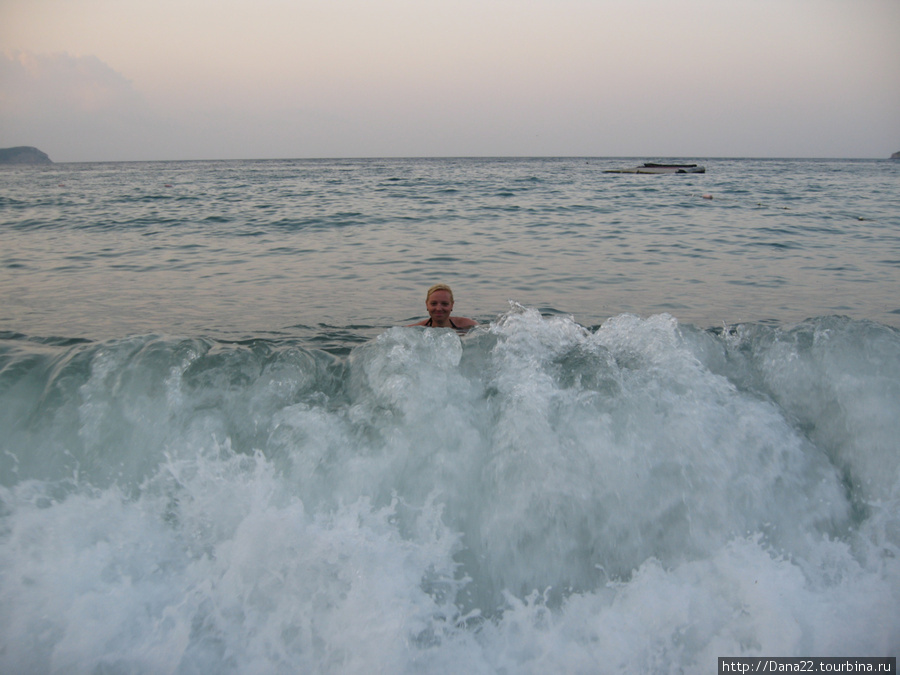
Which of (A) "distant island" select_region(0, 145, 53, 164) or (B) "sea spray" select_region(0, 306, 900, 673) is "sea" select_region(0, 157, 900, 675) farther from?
(A) "distant island" select_region(0, 145, 53, 164)

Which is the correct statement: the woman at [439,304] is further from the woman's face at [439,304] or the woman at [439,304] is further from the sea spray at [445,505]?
the sea spray at [445,505]

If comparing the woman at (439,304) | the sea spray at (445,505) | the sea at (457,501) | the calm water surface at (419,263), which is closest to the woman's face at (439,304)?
the woman at (439,304)

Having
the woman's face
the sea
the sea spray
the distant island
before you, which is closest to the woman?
the woman's face

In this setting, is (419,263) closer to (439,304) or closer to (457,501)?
(439,304)

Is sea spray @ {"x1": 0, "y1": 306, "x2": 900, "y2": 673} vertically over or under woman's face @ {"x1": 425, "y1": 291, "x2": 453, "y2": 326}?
under

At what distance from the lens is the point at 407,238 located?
12.6m

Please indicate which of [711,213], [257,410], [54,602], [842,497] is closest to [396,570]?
[257,410]

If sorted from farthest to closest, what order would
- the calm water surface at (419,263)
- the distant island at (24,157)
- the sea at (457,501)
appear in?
the distant island at (24,157) → the calm water surface at (419,263) → the sea at (457,501)

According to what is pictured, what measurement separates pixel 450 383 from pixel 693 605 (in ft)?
6.59

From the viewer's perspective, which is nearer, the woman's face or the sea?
the sea

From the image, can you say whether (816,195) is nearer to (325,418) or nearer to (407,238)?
(407,238)

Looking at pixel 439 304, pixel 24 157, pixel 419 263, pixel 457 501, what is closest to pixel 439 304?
pixel 439 304

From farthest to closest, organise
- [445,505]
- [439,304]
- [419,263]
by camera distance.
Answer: [419,263], [439,304], [445,505]

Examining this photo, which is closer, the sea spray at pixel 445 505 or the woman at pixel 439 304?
the sea spray at pixel 445 505
